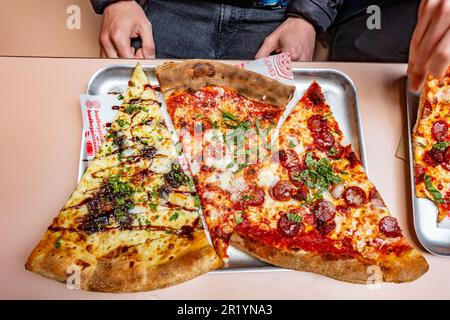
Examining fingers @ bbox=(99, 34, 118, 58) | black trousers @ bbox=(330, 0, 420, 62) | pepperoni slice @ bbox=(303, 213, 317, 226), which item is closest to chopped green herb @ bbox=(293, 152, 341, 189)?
pepperoni slice @ bbox=(303, 213, 317, 226)

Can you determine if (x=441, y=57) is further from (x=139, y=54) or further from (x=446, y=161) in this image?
(x=139, y=54)

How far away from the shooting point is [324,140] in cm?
174

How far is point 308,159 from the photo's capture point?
67.3 inches

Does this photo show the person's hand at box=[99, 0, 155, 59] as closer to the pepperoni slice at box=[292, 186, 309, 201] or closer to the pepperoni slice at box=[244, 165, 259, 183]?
the pepperoni slice at box=[244, 165, 259, 183]

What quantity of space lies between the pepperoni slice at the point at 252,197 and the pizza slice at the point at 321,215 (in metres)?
0.01

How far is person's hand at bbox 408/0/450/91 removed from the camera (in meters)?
1.43

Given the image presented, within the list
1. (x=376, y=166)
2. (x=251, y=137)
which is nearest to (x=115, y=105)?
(x=251, y=137)

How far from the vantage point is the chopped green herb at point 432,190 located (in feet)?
5.42

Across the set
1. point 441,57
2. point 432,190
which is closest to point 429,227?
point 432,190

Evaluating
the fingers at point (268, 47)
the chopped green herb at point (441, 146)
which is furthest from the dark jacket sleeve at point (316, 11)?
the chopped green herb at point (441, 146)

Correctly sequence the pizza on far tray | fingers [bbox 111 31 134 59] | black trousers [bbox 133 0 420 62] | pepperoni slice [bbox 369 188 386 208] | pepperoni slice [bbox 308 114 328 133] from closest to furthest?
the pizza on far tray → pepperoni slice [bbox 369 188 386 208] → pepperoni slice [bbox 308 114 328 133] → fingers [bbox 111 31 134 59] → black trousers [bbox 133 0 420 62]

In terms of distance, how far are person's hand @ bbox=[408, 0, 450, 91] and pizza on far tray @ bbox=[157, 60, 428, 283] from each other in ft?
1.23

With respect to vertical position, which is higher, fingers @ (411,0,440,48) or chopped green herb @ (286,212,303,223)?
fingers @ (411,0,440,48)

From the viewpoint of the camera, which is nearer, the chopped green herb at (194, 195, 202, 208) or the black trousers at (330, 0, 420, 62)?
the chopped green herb at (194, 195, 202, 208)
